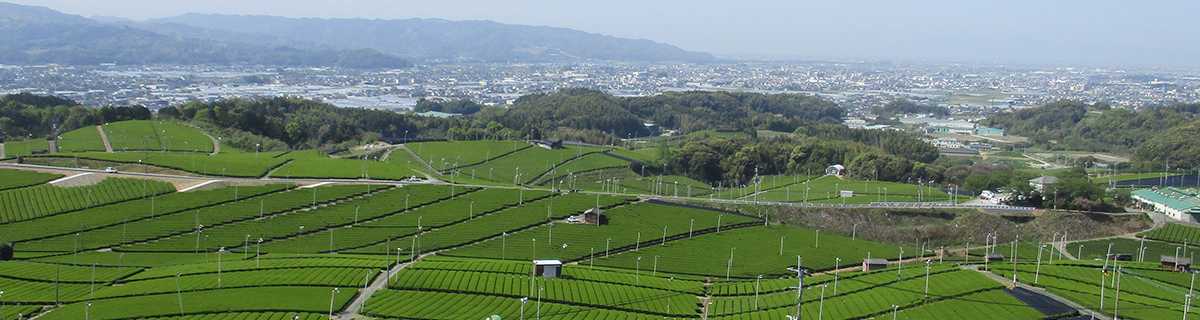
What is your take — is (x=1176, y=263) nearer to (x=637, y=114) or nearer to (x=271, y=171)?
(x=271, y=171)

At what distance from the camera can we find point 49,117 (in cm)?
10294

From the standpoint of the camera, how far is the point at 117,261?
149 feet

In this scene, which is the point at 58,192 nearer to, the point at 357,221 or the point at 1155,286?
the point at 357,221

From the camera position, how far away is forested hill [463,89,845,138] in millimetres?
150000

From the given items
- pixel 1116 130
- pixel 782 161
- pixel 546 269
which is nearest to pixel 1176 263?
pixel 546 269

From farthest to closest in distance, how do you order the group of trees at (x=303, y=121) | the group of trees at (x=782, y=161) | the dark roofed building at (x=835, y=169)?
the group of trees at (x=303, y=121) < the dark roofed building at (x=835, y=169) < the group of trees at (x=782, y=161)

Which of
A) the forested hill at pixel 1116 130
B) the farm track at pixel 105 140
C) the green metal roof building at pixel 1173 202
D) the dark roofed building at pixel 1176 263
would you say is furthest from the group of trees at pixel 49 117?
the forested hill at pixel 1116 130

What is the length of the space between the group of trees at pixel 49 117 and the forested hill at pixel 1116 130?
124371mm

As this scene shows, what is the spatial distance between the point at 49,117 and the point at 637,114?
9964 cm

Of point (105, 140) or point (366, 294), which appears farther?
point (105, 140)

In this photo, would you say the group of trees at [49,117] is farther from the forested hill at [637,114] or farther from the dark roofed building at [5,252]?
the forested hill at [637,114]

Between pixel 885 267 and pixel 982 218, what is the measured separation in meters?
19.7

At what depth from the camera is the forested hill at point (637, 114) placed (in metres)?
150

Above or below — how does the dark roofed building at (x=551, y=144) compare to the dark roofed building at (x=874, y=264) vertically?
above
